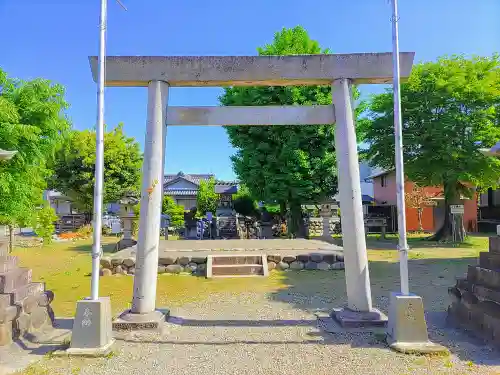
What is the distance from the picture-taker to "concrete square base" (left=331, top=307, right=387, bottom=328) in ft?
18.8

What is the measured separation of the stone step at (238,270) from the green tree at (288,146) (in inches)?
285

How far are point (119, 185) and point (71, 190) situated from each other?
343 cm

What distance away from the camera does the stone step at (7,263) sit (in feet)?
17.0

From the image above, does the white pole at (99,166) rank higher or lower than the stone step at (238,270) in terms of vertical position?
higher

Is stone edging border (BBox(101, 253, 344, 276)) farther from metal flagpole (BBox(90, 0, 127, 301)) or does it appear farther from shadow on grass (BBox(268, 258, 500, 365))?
metal flagpole (BBox(90, 0, 127, 301))

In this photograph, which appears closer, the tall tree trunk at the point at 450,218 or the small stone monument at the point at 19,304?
the small stone monument at the point at 19,304

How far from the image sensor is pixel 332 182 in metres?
18.7

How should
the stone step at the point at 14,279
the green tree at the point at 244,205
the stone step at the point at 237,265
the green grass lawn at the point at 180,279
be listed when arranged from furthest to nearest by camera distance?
the green tree at the point at 244,205 < the stone step at the point at 237,265 < the green grass lawn at the point at 180,279 < the stone step at the point at 14,279

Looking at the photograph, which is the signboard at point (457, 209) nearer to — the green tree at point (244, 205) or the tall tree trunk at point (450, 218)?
the tall tree trunk at point (450, 218)

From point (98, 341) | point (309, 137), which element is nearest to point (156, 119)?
point (98, 341)

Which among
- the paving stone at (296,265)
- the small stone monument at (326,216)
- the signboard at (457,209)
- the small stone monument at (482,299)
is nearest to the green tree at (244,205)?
the small stone monument at (326,216)

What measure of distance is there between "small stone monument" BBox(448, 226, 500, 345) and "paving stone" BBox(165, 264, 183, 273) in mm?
7524

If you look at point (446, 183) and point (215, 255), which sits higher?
point (446, 183)

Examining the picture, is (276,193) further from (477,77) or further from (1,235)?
(1,235)
